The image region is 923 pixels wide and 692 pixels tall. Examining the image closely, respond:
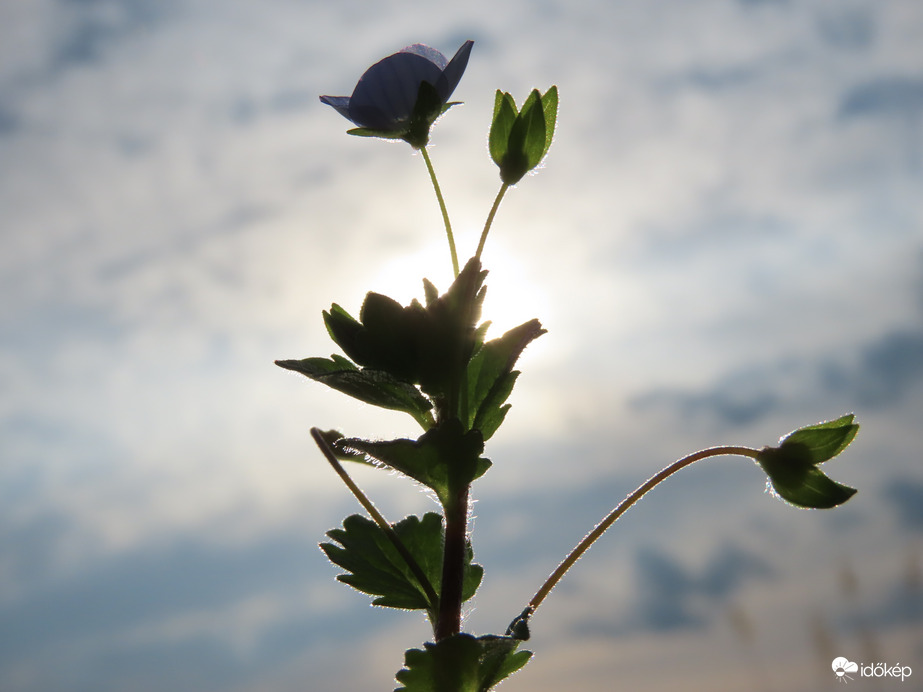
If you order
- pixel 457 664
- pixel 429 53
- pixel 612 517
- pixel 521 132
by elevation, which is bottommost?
pixel 457 664

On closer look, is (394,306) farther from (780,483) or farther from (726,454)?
(780,483)

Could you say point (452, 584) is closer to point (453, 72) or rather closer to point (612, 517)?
point (612, 517)

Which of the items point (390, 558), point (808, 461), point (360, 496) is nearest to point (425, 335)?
point (360, 496)

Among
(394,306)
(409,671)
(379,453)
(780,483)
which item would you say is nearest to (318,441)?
(379,453)

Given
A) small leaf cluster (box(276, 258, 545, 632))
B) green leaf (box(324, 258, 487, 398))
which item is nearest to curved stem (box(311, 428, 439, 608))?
small leaf cluster (box(276, 258, 545, 632))

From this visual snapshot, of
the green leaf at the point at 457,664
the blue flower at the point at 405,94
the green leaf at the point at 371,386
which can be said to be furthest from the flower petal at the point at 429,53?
the green leaf at the point at 457,664

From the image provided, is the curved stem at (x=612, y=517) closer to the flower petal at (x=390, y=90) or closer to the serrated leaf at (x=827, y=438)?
the serrated leaf at (x=827, y=438)
